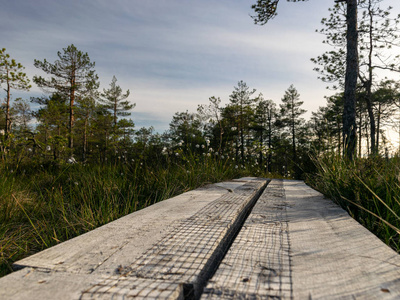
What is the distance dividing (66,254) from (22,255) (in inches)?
47.6

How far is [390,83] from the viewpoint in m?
15.6

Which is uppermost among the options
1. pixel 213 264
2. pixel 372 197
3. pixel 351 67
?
pixel 351 67

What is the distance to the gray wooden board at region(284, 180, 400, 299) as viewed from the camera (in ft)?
2.10

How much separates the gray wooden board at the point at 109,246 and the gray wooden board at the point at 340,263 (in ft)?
1.86

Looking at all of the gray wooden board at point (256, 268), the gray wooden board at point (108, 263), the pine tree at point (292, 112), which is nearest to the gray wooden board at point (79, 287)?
the gray wooden board at point (108, 263)

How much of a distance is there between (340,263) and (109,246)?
85cm

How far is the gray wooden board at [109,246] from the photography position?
2.67ft

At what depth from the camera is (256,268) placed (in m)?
0.77

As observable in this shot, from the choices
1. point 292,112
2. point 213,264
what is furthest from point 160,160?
point 292,112

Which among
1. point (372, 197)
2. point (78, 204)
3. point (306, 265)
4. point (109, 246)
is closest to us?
point (306, 265)

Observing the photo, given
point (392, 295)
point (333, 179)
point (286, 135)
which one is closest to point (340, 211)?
point (333, 179)

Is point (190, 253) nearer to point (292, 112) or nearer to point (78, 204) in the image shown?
point (78, 204)

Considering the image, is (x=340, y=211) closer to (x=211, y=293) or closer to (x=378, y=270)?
(x=378, y=270)

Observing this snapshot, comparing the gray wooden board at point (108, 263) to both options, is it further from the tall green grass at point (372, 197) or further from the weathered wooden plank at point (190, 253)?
the tall green grass at point (372, 197)
